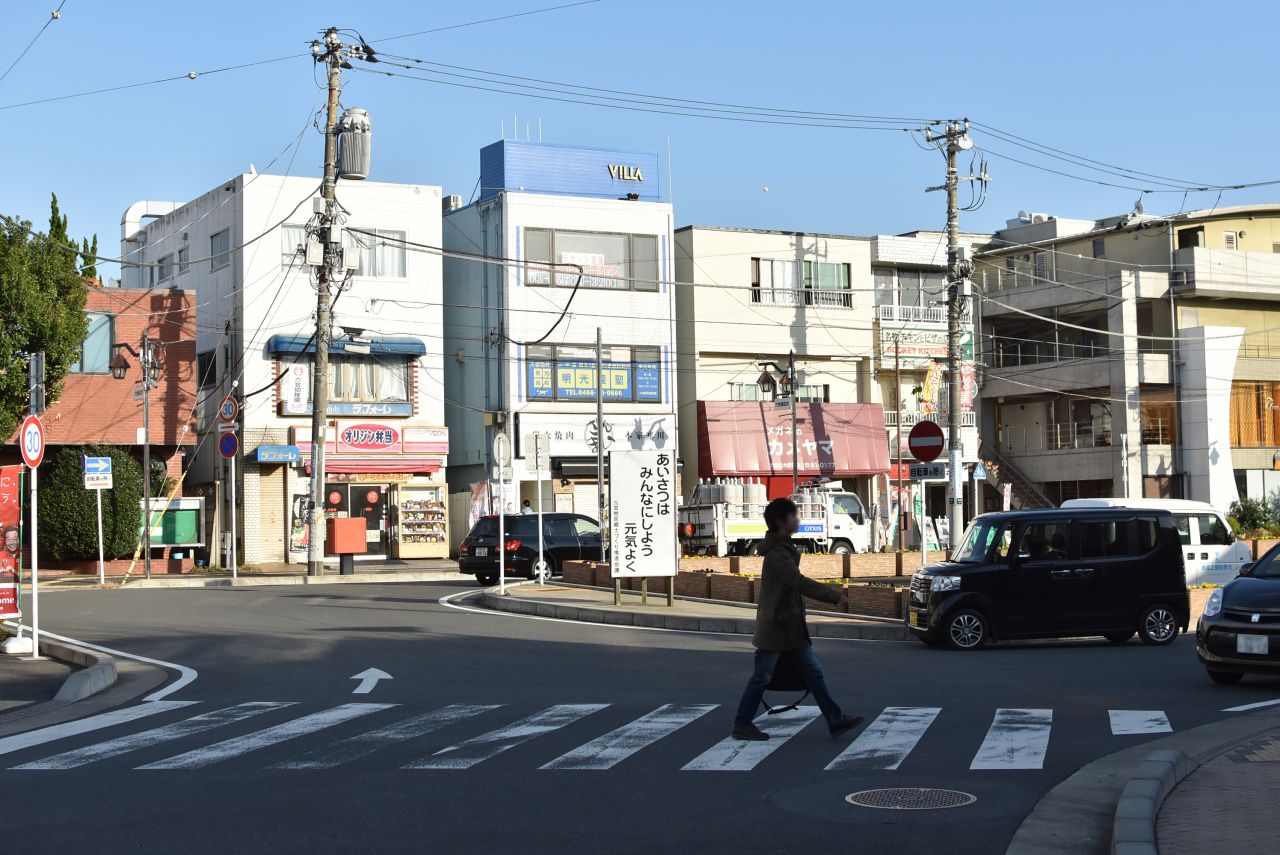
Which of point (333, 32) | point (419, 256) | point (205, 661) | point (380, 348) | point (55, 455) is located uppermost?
point (333, 32)

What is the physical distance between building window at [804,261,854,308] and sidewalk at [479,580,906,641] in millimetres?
28093

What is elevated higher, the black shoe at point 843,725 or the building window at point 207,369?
the building window at point 207,369

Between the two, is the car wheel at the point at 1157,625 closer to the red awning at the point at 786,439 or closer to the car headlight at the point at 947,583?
the car headlight at the point at 947,583

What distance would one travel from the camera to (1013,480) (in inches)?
2270

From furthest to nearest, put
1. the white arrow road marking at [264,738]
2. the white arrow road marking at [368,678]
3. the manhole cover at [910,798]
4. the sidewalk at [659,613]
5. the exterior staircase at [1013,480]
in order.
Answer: the exterior staircase at [1013,480] → the sidewalk at [659,613] → the white arrow road marking at [368,678] → the white arrow road marking at [264,738] → the manhole cover at [910,798]

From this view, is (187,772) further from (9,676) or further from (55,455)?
(55,455)

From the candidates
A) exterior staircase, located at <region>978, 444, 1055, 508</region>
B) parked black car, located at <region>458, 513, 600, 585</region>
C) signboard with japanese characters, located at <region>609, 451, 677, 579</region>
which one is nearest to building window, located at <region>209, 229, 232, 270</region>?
parked black car, located at <region>458, 513, 600, 585</region>

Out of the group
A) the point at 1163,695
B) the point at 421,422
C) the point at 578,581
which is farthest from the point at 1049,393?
the point at 1163,695

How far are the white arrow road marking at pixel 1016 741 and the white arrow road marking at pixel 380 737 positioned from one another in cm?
423

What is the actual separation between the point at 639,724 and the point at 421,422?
117 ft

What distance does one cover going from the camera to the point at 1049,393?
57.3 meters

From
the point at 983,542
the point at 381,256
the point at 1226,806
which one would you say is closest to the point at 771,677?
the point at 1226,806

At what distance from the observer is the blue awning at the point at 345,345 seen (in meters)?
43.7

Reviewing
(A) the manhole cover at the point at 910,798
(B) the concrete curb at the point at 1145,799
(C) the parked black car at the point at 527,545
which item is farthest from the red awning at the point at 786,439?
(A) the manhole cover at the point at 910,798
